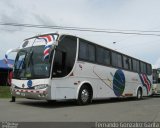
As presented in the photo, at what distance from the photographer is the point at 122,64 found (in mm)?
20047

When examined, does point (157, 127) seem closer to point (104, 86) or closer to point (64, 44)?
point (64, 44)

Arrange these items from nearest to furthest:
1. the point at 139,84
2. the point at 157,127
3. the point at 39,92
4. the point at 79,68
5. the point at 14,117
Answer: the point at 157,127 → the point at 14,117 → the point at 39,92 → the point at 79,68 → the point at 139,84

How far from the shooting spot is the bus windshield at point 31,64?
12414 millimetres

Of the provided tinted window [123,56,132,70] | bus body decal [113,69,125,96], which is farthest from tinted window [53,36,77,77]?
tinted window [123,56,132,70]

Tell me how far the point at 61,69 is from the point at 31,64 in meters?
1.25

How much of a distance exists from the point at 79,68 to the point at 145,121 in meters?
5.46

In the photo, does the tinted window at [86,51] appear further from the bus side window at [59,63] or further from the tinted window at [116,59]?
the tinted window at [116,59]

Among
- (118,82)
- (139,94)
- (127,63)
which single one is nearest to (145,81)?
(139,94)

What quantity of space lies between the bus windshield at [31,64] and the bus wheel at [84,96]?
2.52 meters

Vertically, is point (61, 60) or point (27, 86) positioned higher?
point (61, 60)

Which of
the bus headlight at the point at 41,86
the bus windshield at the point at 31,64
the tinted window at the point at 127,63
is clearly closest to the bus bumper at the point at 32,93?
the bus headlight at the point at 41,86

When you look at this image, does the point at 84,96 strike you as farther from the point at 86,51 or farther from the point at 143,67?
the point at 143,67

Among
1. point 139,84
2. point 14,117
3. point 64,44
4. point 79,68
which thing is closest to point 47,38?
point 64,44

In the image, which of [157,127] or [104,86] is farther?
[104,86]
